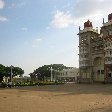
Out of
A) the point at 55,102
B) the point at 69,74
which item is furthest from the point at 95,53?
the point at 69,74

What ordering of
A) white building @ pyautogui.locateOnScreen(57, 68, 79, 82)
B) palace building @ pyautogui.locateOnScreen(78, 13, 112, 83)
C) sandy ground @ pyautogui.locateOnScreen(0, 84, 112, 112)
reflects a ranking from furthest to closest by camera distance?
white building @ pyautogui.locateOnScreen(57, 68, 79, 82)
palace building @ pyautogui.locateOnScreen(78, 13, 112, 83)
sandy ground @ pyautogui.locateOnScreen(0, 84, 112, 112)

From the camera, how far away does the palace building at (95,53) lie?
64406 mm

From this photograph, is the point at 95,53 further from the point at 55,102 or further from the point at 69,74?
the point at 69,74

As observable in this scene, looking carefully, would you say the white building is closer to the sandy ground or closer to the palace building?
the palace building

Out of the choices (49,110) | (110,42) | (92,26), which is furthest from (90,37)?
(49,110)

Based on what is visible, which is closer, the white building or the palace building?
the palace building

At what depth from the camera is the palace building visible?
64406mm

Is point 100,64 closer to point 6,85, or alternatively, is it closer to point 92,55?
point 92,55

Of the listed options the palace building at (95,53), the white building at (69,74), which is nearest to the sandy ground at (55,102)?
the palace building at (95,53)

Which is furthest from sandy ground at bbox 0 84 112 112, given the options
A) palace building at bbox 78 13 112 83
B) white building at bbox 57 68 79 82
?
white building at bbox 57 68 79 82

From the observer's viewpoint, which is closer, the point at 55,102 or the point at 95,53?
the point at 55,102

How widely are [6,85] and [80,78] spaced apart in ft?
88.0

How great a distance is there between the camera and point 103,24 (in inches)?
2613

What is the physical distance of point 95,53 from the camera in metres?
69.0
